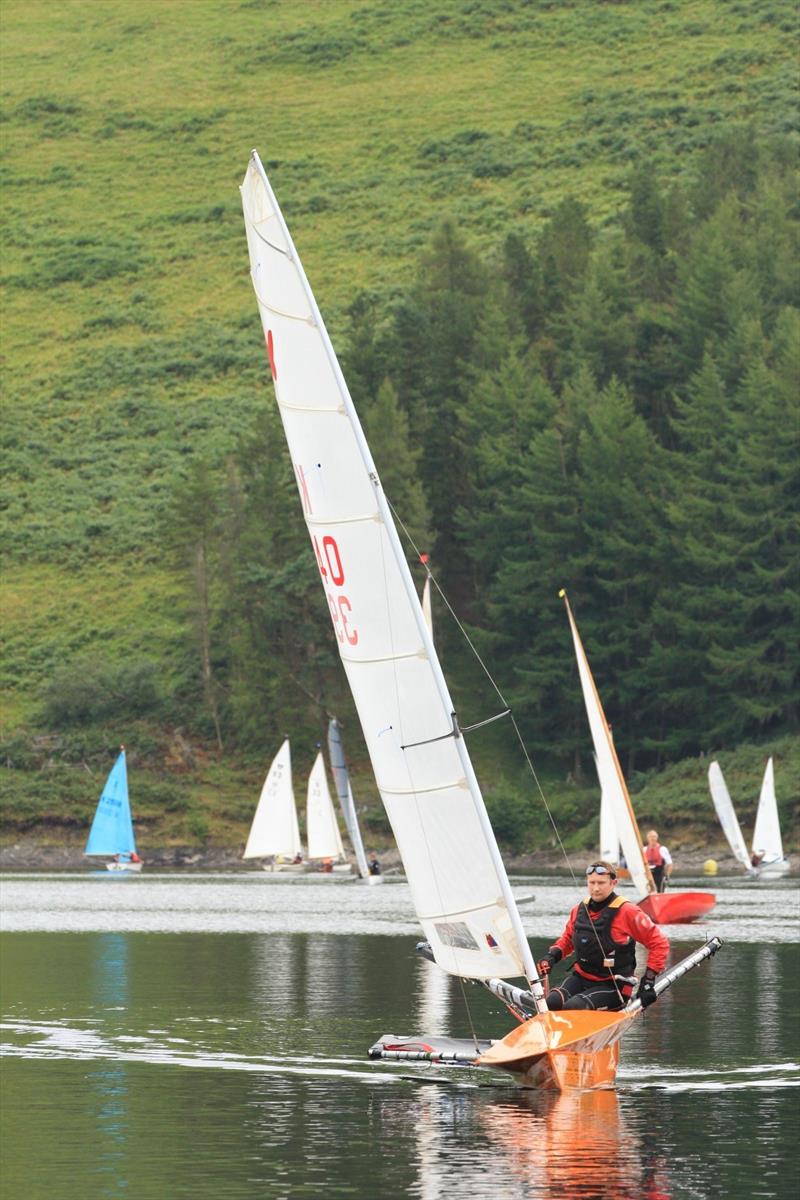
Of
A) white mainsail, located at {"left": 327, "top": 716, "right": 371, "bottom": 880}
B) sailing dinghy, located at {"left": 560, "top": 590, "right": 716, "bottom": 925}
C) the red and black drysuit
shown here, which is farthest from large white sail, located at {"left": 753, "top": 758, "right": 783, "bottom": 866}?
the red and black drysuit

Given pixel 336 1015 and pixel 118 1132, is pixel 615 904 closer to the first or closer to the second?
pixel 118 1132

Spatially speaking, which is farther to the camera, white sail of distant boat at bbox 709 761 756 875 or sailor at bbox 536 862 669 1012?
white sail of distant boat at bbox 709 761 756 875

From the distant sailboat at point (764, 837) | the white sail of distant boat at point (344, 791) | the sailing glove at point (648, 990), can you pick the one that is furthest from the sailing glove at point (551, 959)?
the distant sailboat at point (764, 837)

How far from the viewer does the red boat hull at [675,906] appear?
4381 centimetres

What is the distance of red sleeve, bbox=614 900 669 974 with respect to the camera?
794 inches

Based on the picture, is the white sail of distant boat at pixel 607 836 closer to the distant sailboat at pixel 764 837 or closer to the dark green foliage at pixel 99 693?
the distant sailboat at pixel 764 837

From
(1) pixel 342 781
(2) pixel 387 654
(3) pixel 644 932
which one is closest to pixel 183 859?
(1) pixel 342 781

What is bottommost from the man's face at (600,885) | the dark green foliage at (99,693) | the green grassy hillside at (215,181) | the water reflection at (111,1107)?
the water reflection at (111,1107)

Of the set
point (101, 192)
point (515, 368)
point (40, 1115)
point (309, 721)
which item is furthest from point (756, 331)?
point (101, 192)

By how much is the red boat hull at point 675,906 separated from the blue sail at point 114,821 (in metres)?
40.3

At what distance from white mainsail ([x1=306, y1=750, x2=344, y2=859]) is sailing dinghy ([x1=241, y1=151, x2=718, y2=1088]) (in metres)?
60.5

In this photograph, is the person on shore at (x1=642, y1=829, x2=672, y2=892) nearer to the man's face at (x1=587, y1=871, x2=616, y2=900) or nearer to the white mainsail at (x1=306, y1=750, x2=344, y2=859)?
the man's face at (x1=587, y1=871, x2=616, y2=900)

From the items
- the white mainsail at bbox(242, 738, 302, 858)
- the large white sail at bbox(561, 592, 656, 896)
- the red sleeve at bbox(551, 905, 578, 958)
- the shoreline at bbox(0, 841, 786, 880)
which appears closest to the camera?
the red sleeve at bbox(551, 905, 578, 958)

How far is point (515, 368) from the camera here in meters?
95.7
